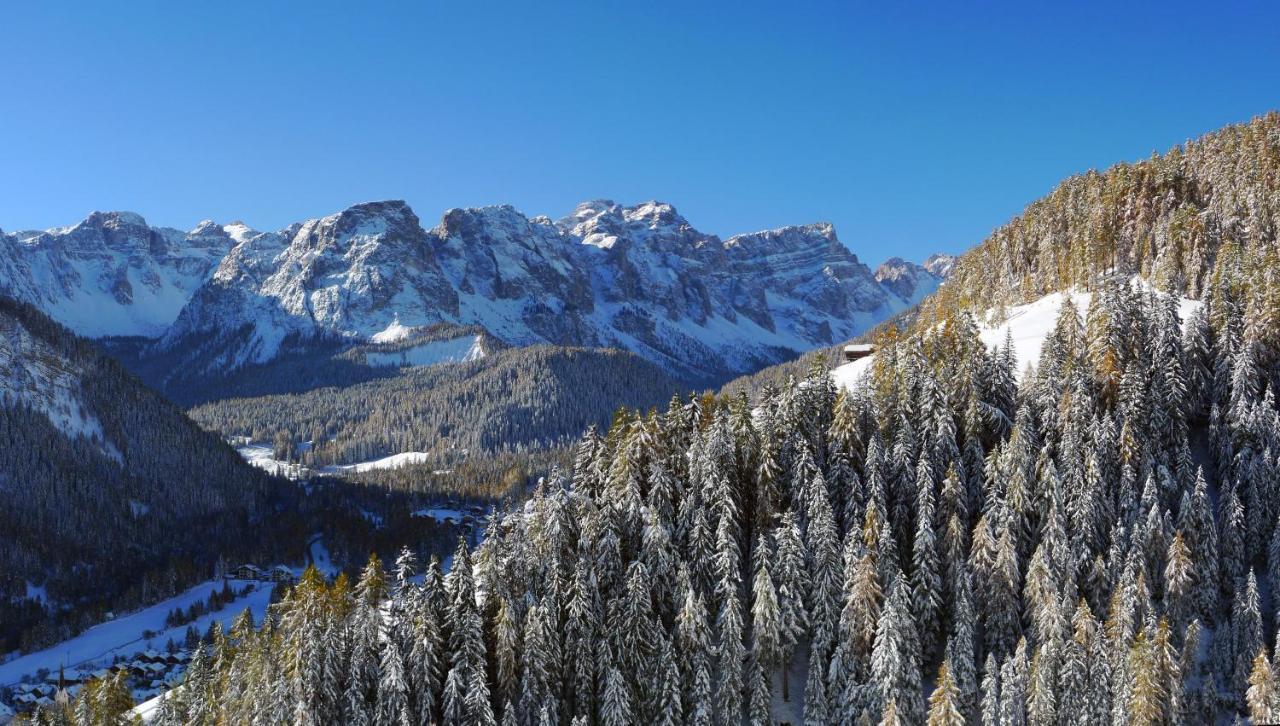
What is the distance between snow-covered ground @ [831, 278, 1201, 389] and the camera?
91.8 metres

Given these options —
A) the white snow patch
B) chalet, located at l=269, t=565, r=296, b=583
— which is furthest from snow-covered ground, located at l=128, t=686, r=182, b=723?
the white snow patch

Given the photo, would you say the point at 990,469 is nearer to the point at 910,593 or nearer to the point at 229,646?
the point at 910,593

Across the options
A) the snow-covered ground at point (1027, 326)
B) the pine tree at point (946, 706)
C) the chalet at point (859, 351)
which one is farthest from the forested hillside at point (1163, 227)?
the pine tree at point (946, 706)

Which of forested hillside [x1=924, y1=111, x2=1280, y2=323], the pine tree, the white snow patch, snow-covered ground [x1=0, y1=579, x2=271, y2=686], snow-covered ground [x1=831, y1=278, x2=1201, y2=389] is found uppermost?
forested hillside [x1=924, y1=111, x2=1280, y2=323]

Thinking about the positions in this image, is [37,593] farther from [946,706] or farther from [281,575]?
[946,706]

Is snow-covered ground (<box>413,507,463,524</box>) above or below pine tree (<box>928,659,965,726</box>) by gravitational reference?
above

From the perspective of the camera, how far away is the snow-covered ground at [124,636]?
420 feet

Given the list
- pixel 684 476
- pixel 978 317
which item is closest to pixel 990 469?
pixel 684 476

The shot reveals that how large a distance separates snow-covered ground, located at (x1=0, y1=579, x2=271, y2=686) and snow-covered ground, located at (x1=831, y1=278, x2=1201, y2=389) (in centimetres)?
9759

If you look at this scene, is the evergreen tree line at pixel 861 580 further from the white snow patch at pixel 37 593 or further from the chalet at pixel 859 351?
the white snow patch at pixel 37 593

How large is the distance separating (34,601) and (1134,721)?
17886 cm

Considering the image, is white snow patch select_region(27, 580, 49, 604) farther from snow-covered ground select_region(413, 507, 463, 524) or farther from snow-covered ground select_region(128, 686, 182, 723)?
snow-covered ground select_region(128, 686, 182, 723)

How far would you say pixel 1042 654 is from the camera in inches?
2226

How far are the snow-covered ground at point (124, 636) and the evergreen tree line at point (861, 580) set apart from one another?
213 feet
